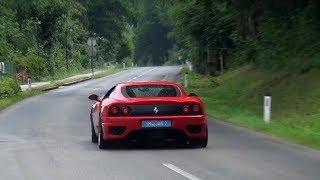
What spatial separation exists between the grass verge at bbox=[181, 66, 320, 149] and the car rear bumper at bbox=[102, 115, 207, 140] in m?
2.57

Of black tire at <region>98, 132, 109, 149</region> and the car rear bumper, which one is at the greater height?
the car rear bumper

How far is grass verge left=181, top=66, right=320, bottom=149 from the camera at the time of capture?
1772 centimetres

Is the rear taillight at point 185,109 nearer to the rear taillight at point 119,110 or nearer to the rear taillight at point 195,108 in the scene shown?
the rear taillight at point 195,108

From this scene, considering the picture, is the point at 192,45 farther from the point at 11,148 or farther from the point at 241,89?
the point at 11,148

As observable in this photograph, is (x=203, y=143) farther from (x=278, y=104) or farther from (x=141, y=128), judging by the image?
(x=278, y=104)

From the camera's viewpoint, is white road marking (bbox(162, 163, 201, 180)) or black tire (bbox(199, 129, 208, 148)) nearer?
white road marking (bbox(162, 163, 201, 180))

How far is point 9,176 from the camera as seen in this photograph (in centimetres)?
1060

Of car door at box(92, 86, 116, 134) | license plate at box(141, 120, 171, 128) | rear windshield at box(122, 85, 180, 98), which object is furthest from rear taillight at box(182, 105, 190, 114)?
car door at box(92, 86, 116, 134)

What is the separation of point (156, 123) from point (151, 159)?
124 centimetres

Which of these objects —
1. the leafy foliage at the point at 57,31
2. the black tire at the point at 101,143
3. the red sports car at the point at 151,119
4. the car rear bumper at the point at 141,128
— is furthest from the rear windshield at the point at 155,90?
the leafy foliage at the point at 57,31

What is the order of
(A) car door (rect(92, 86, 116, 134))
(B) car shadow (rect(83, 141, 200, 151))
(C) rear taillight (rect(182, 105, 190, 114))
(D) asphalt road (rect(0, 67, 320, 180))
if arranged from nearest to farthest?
(D) asphalt road (rect(0, 67, 320, 180)) < (C) rear taillight (rect(182, 105, 190, 114)) < (B) car shadow (rect(83, 141, 200, 151)) < (A) car door (rect(92, 86, 116, 134))

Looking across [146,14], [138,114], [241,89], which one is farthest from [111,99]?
[146,14]

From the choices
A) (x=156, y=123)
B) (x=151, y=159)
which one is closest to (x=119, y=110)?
(x=156, y=123)

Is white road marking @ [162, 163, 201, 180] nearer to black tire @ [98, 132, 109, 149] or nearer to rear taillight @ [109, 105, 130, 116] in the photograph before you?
rear taillight @ [109, 105, 130, 116]
